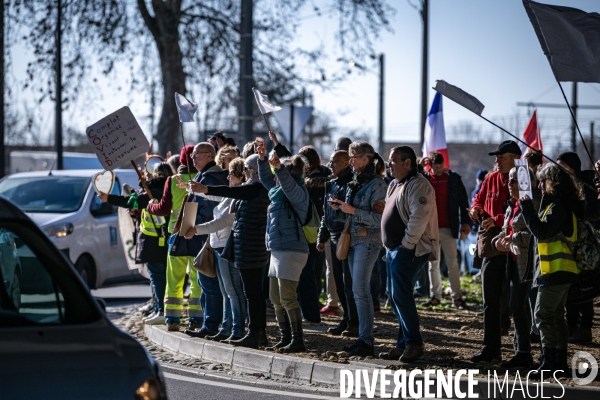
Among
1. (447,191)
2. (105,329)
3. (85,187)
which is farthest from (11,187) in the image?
(105,329)

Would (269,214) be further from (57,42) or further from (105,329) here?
(57,42)

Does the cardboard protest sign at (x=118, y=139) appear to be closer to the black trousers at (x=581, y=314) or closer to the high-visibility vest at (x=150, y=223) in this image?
the high-visibility vest at (x=150, y=223)

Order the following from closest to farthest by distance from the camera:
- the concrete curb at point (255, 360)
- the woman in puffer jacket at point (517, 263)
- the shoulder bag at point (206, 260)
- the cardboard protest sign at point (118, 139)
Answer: the woman in puffer jacket at point (517, 263) < the concrete curb at point (255, 360) < the shoulder bag at point (206, 260) < the cardboard protest sign at point (118, 139)

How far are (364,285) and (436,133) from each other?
590 centimetres

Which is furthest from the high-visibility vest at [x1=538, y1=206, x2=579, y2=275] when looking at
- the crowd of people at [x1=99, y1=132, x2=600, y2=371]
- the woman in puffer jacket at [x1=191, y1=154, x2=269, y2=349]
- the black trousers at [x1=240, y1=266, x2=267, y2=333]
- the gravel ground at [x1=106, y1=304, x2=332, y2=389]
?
the black trousers at [x1=240, y1=266, x2=267, y2=333]

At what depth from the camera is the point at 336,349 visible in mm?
9102

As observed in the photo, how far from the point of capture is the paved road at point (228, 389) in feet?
24.2

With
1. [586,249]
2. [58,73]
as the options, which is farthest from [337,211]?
[58,73]

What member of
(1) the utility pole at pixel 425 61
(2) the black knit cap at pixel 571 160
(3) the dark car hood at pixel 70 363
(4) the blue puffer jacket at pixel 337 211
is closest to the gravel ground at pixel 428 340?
(4) the blue puffer jacket at pixel 337 211

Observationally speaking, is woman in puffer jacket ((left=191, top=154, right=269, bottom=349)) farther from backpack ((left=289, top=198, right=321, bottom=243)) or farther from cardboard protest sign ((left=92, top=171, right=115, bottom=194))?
cardboard protest sign ((left=92, top=171, right=115, bottom=194))

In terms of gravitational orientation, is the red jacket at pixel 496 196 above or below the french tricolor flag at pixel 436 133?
below

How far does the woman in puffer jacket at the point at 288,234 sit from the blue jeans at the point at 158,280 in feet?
9.53

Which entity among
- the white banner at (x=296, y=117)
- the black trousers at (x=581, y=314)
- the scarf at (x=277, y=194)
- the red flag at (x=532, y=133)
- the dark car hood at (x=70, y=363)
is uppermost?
the white banner at (x=296, y=117)

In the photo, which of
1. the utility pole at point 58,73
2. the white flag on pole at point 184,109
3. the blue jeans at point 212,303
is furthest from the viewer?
the utility pole at point 58,73
